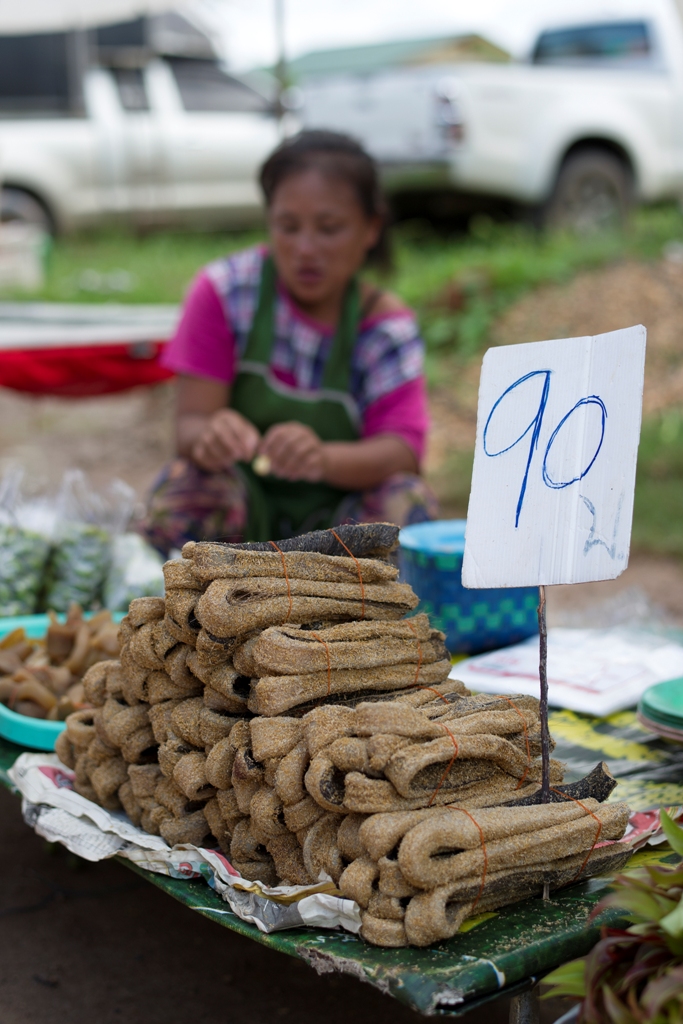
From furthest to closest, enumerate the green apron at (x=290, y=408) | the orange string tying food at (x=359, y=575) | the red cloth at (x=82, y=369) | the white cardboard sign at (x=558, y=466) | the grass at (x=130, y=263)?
the grass at (x=130, y=263) < the red cloth at (x=82, y=369) < the green apron at (x=290, y=408) < the orange string tying food at (x=359, y=575) < the white cardboard sign at (x=558, y=466)

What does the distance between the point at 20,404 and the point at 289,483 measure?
5.94 metres

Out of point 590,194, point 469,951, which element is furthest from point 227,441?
point 590,194

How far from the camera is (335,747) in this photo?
4.74ft

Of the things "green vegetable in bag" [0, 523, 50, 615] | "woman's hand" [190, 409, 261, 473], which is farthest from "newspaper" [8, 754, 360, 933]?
"woman's hand" [190, 409, 261, 473]

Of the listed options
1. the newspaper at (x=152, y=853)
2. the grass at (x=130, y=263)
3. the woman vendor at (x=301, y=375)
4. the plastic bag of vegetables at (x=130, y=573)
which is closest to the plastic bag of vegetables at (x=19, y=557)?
the plastic bag of vegetables at (x=130, y=573)

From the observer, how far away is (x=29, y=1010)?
2.19m

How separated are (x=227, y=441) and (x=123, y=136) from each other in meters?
8.10

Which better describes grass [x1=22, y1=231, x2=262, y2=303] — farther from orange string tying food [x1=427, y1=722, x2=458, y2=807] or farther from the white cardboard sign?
orange string tying food [x1=427, y1=722, x2=458, y2=807]

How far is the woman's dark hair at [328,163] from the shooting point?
322 cm

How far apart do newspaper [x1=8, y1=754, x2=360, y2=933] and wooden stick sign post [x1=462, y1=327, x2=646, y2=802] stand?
1.17 ft

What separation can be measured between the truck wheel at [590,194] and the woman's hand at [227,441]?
7.34 m

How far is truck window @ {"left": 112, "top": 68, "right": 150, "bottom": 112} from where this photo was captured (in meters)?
10.4

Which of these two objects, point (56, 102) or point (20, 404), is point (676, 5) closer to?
point (56, 102)

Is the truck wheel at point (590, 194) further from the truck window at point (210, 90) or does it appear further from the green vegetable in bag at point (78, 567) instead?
the green vegetable in bag at point (78, 567)
